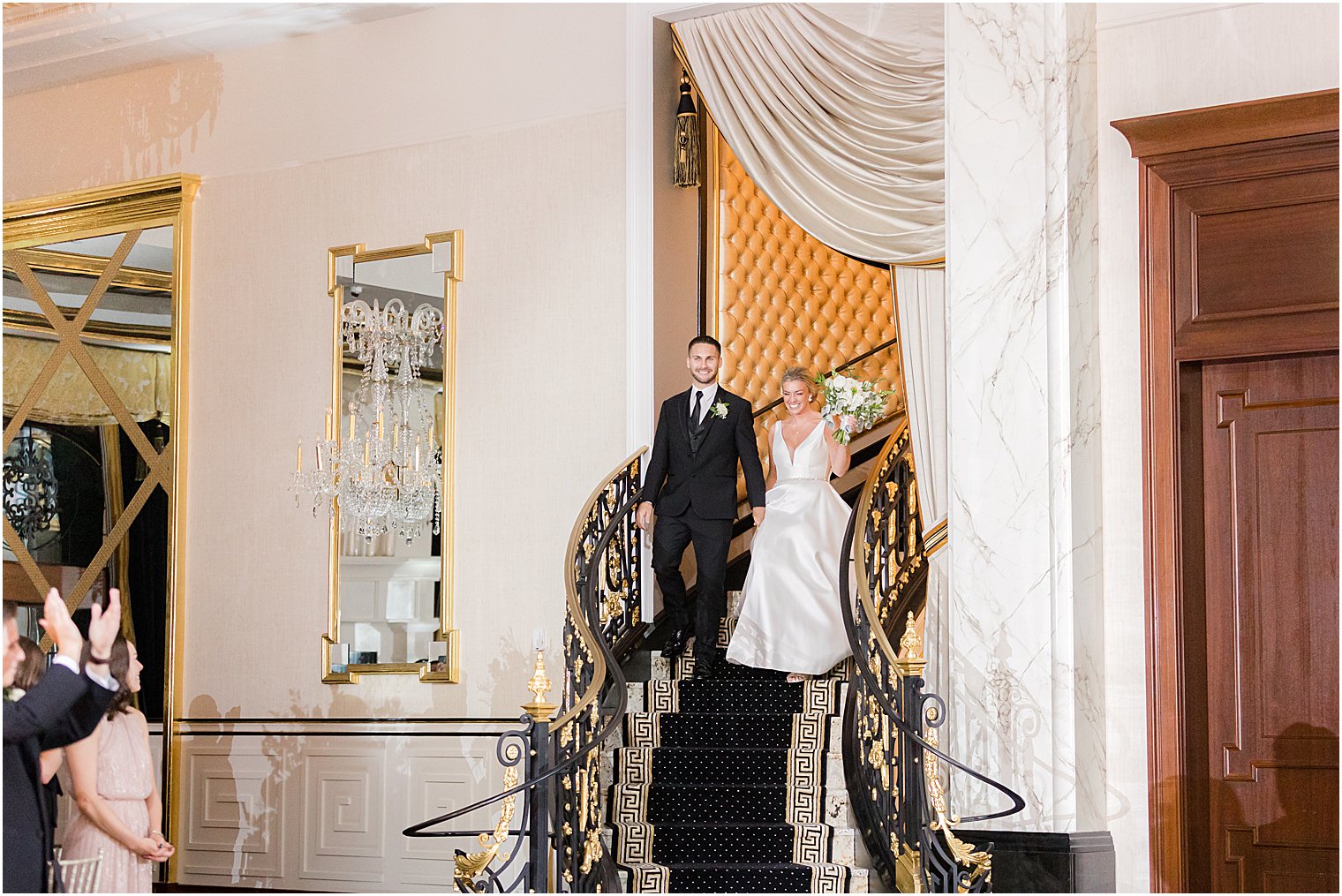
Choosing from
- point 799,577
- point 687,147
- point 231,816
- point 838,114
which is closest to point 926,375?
point 799,577

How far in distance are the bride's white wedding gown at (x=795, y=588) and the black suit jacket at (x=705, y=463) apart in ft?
0.74

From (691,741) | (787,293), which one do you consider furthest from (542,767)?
(787,293)

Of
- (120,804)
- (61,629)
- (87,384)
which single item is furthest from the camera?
(87,384)

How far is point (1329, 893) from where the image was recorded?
5.95m

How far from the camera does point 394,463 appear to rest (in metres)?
8.77

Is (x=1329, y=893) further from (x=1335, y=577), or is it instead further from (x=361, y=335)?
(x=361, y=335)

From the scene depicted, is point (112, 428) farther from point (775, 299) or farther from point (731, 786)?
point (731, 786)

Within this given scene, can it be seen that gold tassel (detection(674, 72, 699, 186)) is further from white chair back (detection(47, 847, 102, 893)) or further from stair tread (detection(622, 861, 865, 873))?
white chair back (detection(47, 847, 102, 893))

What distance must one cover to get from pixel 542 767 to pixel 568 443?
8.52 ft

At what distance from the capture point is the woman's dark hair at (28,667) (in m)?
4.76

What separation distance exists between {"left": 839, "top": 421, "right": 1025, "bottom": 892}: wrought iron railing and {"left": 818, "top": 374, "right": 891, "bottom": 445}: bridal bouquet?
0.89 ft

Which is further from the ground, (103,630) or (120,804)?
(103,630)


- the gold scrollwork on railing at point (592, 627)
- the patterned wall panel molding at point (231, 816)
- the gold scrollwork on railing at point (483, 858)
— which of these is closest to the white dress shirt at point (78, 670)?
the gold scrollwork on railing at point (483, 858)

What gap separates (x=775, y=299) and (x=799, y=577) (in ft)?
7.55
